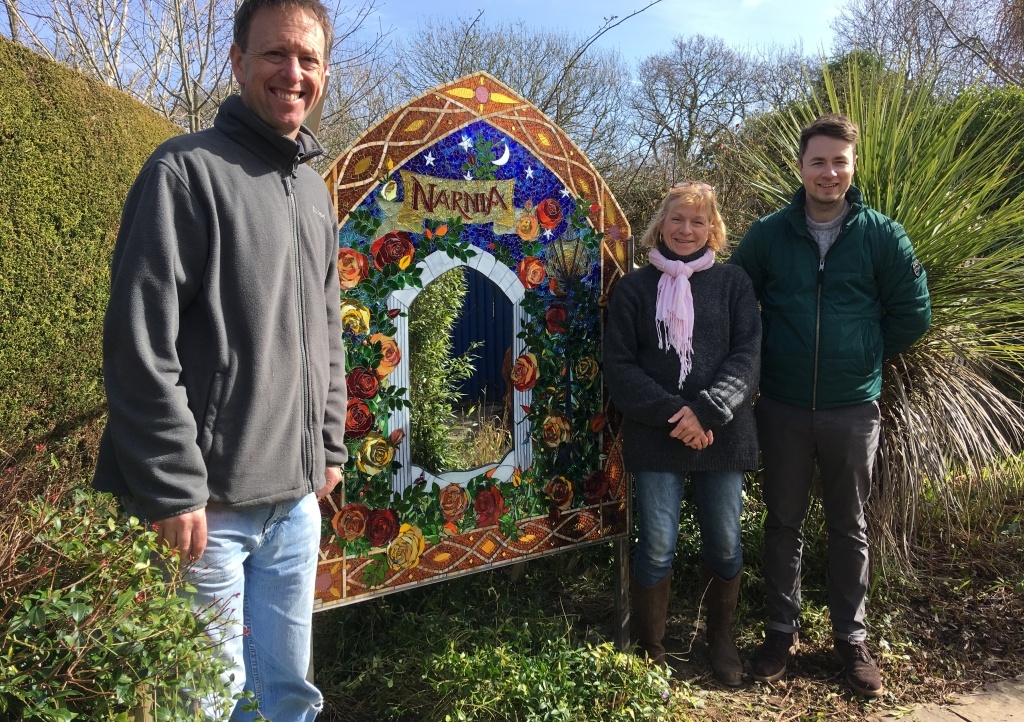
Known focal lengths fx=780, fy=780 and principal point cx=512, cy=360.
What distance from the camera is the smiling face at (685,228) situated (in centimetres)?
307

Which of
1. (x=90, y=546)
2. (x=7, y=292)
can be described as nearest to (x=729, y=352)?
(x=90, y=546)

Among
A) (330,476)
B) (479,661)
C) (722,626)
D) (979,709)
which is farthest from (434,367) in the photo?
(979,709)

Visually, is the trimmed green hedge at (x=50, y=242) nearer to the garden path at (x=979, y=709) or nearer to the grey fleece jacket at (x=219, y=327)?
the grey fleece jacket at (x=219, y=327)

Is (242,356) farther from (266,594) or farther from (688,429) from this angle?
(688,429)

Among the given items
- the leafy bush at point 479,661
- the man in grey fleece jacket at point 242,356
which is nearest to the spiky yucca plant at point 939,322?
the leafy bush at point 479,661

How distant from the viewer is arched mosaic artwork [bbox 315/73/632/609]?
2.72 meters

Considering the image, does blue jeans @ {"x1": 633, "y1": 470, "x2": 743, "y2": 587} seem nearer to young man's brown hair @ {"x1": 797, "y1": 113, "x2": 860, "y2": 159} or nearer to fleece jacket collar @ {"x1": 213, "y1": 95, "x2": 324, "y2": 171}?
young man's brown hair @ {"x1": 797, "y1": 113, "x2": 860, "y2": 159}

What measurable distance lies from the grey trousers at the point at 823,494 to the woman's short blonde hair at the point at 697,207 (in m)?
0.72

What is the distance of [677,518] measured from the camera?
3150 mm

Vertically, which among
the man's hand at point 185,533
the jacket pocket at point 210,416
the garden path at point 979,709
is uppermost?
the jacket pocket at point 210,416

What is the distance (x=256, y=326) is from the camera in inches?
70.4

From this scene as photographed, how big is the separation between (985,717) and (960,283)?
6.23 feet

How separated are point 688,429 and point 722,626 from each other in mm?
948

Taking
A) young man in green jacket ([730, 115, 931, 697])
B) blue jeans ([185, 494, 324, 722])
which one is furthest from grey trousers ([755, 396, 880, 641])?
blue jeans ([185, 494, 324, 722])
